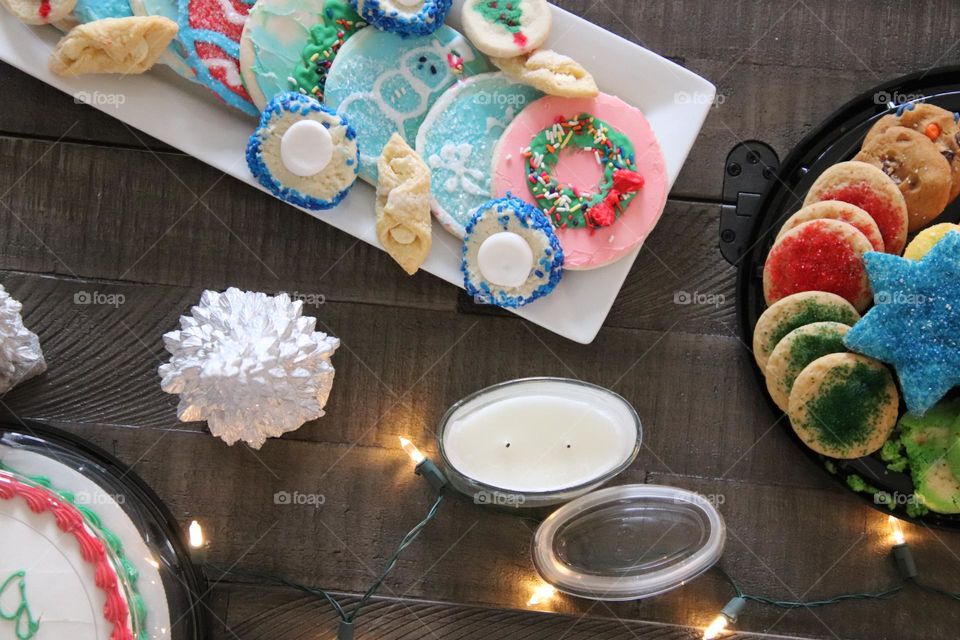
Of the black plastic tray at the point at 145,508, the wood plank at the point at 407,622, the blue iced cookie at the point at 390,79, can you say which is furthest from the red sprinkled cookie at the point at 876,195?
the black plastic tray at the point at 145,508

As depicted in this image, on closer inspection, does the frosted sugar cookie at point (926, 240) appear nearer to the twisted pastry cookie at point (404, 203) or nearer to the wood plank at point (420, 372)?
the wood plank at point (420, 372)

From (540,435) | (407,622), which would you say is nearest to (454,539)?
(407,622)

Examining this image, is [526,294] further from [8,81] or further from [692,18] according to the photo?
[8,81]

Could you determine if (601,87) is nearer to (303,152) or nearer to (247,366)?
(303,152)

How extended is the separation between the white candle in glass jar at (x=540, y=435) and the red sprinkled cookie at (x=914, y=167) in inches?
24.4

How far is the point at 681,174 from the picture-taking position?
5.24 ft

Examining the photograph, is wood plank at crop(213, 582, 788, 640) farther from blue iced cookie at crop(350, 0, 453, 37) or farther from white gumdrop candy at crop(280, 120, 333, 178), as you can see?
blue iced cookie at crop(350, 0, 453, 37)

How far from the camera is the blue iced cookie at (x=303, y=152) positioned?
4.58 feet

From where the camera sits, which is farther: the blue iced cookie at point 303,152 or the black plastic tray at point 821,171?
the black plastic tray at point 821,171

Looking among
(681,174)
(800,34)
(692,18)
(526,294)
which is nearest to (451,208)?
(526,294)

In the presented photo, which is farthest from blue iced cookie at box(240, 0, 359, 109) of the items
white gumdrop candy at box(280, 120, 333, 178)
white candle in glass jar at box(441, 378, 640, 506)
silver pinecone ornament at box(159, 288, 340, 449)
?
white candle in glass jar at box(441, 378, 640, 506)

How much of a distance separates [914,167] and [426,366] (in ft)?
3.08

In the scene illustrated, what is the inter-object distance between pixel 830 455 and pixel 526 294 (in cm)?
61

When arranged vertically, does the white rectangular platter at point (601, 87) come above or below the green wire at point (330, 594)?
above
